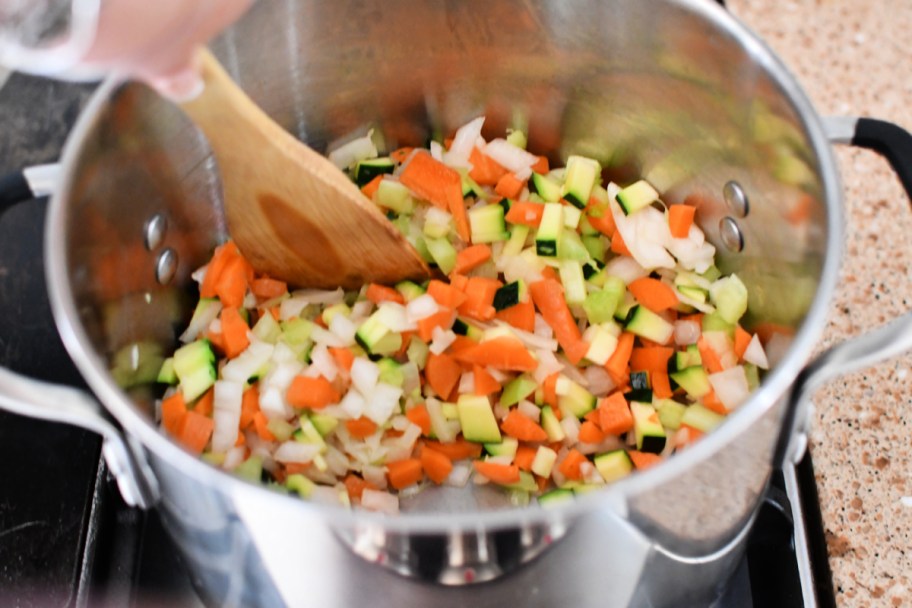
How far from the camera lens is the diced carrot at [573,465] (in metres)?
1.03

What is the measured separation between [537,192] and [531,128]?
0.30 ft

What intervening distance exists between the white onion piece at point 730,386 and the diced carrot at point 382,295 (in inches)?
14.2

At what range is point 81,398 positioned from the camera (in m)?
0.77

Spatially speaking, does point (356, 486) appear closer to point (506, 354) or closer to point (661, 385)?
point (506, 354)

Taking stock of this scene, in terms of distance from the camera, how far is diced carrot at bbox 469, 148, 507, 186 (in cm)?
121

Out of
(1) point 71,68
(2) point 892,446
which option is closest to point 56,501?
(1) point 71,68

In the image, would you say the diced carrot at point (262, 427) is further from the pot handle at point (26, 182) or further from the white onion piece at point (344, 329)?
the pot handle at point (26, 182)

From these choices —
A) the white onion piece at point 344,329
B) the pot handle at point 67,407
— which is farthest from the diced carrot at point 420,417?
the pot handle at point 67,407

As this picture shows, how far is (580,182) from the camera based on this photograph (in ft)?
3.86

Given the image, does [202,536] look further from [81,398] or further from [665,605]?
[665,605]

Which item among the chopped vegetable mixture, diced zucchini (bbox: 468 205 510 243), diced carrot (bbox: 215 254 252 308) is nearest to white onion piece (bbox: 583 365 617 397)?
the chopped vegetable mixture

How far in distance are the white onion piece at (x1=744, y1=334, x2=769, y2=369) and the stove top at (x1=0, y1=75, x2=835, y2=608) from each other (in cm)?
12

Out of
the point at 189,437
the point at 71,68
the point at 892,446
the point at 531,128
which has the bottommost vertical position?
the point at 892,446

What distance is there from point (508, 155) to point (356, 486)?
46 cm
